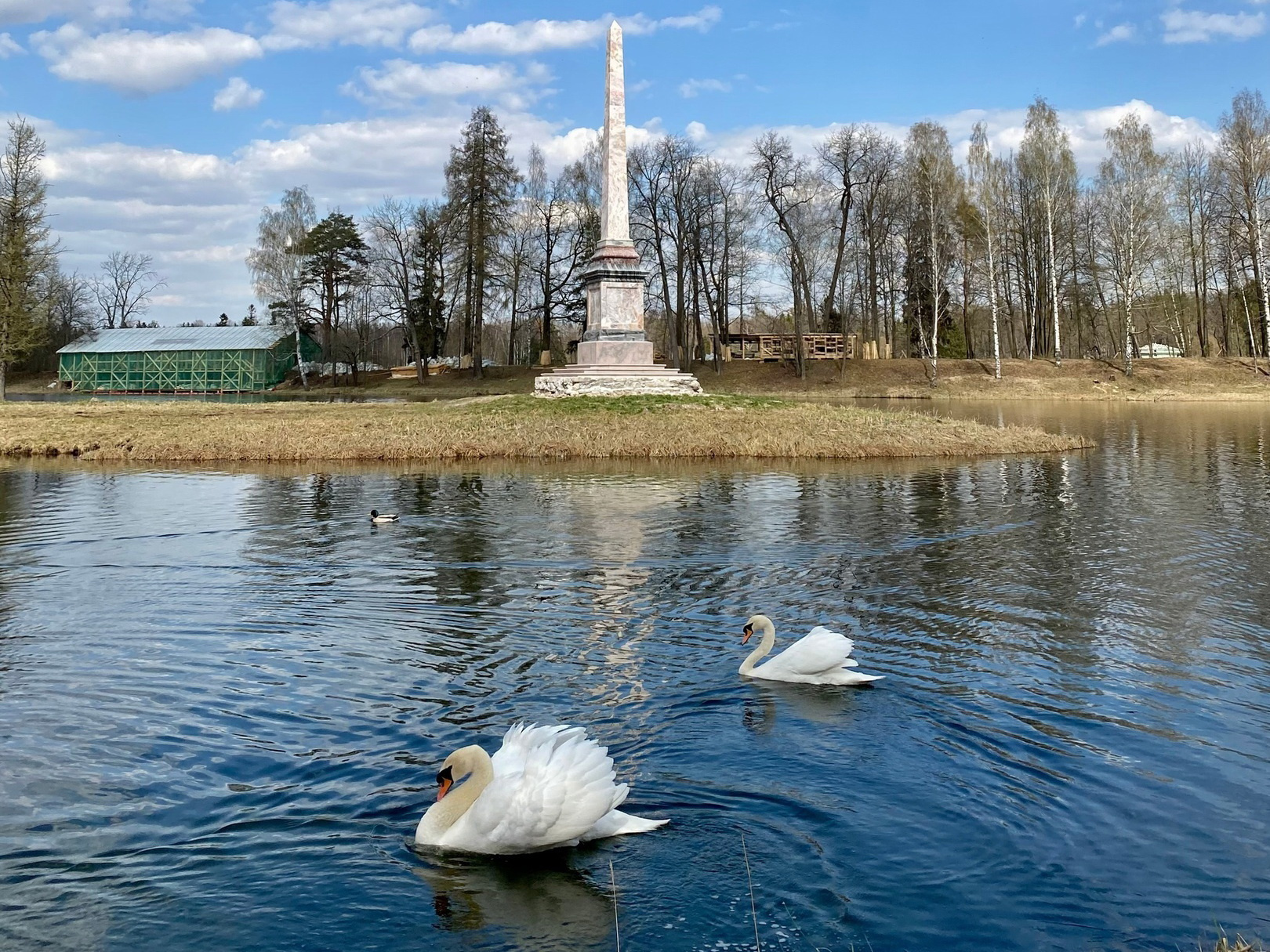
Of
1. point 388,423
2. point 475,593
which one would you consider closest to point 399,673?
point 475,593

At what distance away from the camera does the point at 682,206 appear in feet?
208

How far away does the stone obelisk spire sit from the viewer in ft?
119

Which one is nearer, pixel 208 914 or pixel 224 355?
pixel 208 914

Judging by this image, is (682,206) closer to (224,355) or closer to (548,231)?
(548,231)

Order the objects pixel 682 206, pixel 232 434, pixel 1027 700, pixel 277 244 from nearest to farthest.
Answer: pixel 1027 700, pixel 232 434, pixel 682 206, pixel 277 244

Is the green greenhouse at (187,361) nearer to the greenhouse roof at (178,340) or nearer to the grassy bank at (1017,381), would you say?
the greenhouse roof at (178,340)

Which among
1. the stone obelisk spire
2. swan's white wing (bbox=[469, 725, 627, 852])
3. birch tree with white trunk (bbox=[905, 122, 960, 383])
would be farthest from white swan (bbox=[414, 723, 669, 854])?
birch tree with white trunk (bbox=[905, 122, 960, 383])

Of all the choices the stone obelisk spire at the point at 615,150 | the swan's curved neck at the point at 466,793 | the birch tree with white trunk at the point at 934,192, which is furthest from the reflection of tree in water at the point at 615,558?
the birch tree with white trunk at the point at 934,192

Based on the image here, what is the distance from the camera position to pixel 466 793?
18.5 feet

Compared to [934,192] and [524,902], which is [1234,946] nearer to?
[524,902]

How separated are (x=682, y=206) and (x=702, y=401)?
33.5m

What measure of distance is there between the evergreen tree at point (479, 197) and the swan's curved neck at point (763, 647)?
55.1 metres

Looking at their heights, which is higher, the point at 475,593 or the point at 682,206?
the point at 682,206

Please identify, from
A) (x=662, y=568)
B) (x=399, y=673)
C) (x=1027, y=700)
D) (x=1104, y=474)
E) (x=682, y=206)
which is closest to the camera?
(x=1027, y=700)
